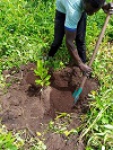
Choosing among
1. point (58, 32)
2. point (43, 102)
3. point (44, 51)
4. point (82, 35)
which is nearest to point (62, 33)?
point (58, 32)

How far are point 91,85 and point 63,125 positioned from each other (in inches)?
25.6

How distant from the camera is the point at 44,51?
444 centimetres

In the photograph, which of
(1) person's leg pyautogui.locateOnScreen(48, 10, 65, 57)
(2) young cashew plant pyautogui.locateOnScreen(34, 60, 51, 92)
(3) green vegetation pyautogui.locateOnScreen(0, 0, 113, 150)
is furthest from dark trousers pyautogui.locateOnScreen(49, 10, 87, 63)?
(2) young cashew plant pyautogui.locateOnScreen(34, 60, 51, 92)

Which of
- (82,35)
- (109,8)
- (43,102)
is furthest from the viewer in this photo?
(82,35)

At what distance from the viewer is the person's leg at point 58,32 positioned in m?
3.83

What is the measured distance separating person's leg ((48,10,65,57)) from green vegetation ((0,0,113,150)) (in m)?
0.16

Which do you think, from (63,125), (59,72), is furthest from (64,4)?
(63,125)

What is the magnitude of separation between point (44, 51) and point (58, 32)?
1.78 ft

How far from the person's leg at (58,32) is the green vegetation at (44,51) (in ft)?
0.53

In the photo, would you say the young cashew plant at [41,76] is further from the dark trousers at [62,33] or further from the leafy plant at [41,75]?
the dark trousers at [62,33]

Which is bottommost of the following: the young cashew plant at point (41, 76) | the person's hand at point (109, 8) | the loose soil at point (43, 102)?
the loose soil at point (43, 102)

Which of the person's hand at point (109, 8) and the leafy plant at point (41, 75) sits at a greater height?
the person's hand at point (109, 8)

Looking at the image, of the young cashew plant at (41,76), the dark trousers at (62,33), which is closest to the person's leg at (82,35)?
the dark trousers at (62,33)

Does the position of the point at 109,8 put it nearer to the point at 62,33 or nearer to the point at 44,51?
the point at 62,33
